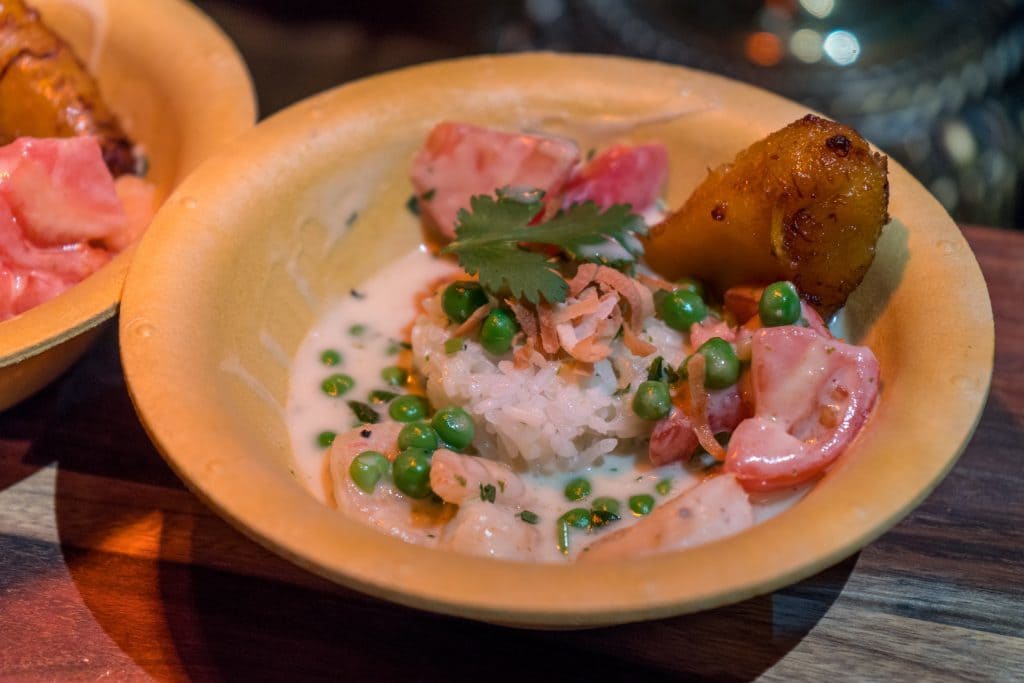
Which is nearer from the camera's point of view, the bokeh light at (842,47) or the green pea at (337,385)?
the green pea at (337,385)

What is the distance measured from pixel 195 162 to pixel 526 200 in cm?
93

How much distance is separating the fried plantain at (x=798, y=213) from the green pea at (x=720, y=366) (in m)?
0.28

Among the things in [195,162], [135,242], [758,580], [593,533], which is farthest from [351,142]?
[758,580]

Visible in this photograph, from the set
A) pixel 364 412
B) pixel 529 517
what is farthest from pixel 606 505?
pixel 364 412

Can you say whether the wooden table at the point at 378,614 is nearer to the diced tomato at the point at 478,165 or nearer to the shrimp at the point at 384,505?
the shrimp at the point at 384,505

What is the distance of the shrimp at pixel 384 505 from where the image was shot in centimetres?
201

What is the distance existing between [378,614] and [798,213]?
129 centimetres

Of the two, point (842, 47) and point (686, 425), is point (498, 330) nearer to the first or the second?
point (686, 425)

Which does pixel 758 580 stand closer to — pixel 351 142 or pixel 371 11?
pixel 351 142

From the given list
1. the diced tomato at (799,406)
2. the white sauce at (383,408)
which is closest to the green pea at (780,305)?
the diced tomato at (799,406)

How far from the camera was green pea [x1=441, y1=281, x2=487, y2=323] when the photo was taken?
2359mm

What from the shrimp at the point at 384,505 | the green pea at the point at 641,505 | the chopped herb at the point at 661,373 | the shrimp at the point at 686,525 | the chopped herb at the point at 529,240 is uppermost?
the chopped herb at the point at 529,240

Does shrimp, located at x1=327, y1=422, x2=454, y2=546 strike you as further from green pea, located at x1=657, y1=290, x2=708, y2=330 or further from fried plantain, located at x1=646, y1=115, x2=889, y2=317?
fried plantain, located at x1=646, y1=115, x2=889, y2=317

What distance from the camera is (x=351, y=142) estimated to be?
2.72m
